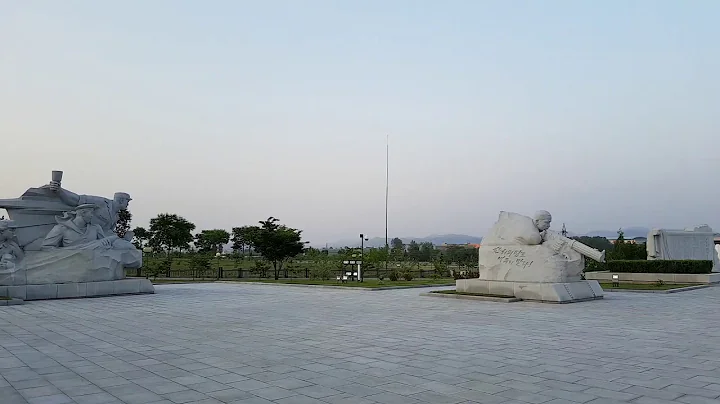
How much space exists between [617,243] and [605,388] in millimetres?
31232

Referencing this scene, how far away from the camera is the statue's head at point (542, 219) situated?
15.9m

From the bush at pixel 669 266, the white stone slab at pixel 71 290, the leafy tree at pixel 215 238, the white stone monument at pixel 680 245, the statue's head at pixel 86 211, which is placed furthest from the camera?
the leafy tree at pixel 215 238

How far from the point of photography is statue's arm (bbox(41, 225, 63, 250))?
16969 mm

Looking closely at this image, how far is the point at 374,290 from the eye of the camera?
20.2m

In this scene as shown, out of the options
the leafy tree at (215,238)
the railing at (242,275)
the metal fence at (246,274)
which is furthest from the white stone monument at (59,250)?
the leafy tree at (215,238)

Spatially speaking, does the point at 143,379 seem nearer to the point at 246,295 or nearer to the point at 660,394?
the point at 660,394

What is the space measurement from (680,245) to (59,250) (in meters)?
28.1

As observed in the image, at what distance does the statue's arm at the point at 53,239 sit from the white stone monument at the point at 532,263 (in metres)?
12.8

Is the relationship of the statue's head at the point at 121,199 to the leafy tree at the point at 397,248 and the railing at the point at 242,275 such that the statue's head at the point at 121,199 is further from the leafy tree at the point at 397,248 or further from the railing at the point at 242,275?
the leafy tree at the point at 397,248

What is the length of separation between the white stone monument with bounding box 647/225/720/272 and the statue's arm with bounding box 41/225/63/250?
86.9 ft

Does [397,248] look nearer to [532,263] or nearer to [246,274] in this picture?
[246,274]

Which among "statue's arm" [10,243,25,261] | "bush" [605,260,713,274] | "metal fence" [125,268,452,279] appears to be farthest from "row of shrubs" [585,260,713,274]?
"statue's arm" [10,243,25,261]

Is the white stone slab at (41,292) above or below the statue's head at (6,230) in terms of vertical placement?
below

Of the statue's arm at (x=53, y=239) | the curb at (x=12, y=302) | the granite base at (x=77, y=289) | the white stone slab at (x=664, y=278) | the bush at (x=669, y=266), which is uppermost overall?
the statue's arm at (x=53, y=239)
